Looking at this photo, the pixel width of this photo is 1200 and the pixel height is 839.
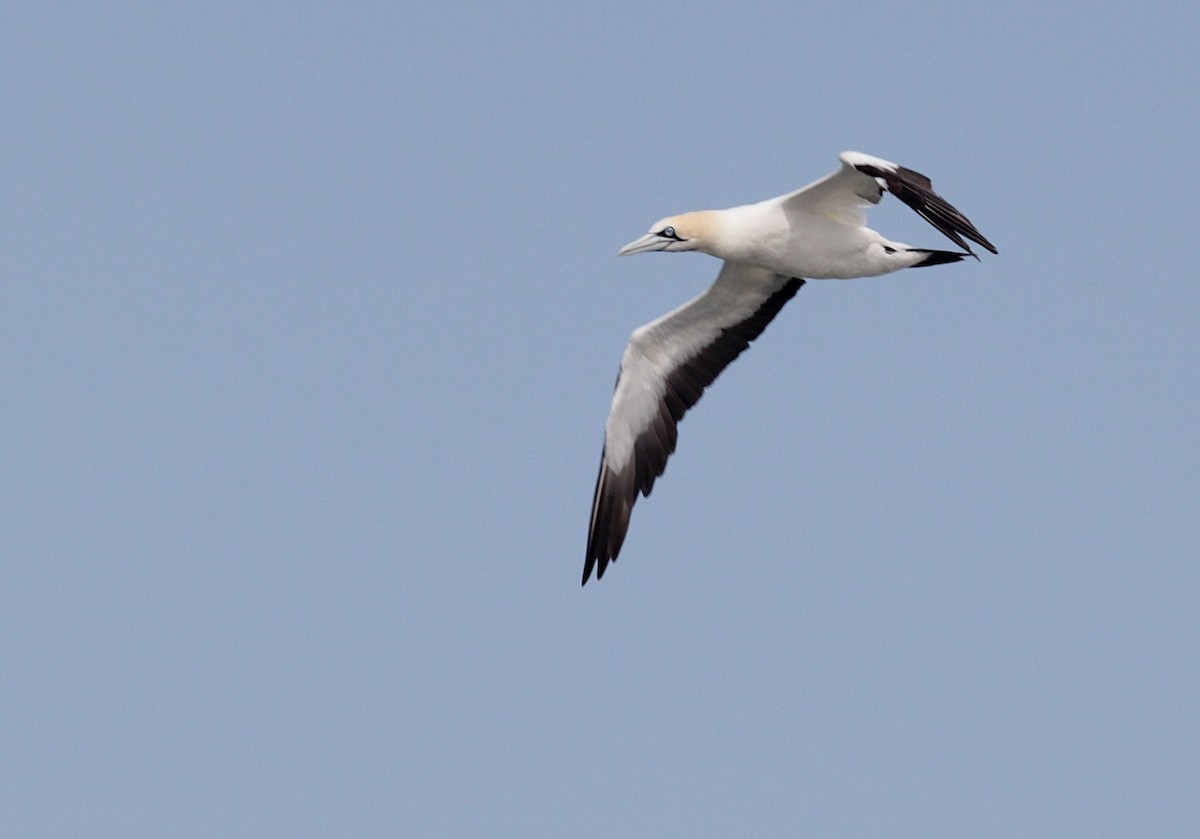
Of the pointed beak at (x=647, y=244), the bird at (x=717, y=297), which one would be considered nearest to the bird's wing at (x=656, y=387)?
the bird at (x=717, y=297)

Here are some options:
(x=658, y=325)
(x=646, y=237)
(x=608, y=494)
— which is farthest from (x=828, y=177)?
→ (x=608, y=494)

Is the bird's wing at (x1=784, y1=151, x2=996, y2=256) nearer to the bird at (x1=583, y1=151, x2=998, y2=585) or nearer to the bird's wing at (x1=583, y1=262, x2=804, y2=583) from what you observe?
the bird at (x1=583, y1=151, x2=998, y2=585)

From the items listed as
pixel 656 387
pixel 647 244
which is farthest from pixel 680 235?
pixel 656 387

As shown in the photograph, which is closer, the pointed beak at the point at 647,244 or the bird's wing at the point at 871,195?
the bird's wing at the point at 871,195

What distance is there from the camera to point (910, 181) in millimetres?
14727

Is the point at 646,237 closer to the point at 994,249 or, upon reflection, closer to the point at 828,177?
the point at 828,177

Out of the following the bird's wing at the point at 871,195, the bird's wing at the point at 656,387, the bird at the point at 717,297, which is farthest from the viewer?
the bird's wing at the point at 656,387

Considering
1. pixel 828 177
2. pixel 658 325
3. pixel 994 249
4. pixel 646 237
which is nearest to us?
pixel 994 249

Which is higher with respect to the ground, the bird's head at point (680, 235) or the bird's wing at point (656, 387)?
the bird's head at point (680, 235)

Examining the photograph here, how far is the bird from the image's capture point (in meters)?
16.2

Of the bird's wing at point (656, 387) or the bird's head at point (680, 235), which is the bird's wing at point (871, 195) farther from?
the bird's wing at point (656, 387)

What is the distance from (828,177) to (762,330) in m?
2.80

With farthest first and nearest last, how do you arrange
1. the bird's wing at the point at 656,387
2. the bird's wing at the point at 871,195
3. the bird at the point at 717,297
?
the bird's wing at the point at 656,387, the bird at the point at 717,297, the bird's wing at the point at 871,195

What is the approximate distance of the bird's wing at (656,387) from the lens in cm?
1803
